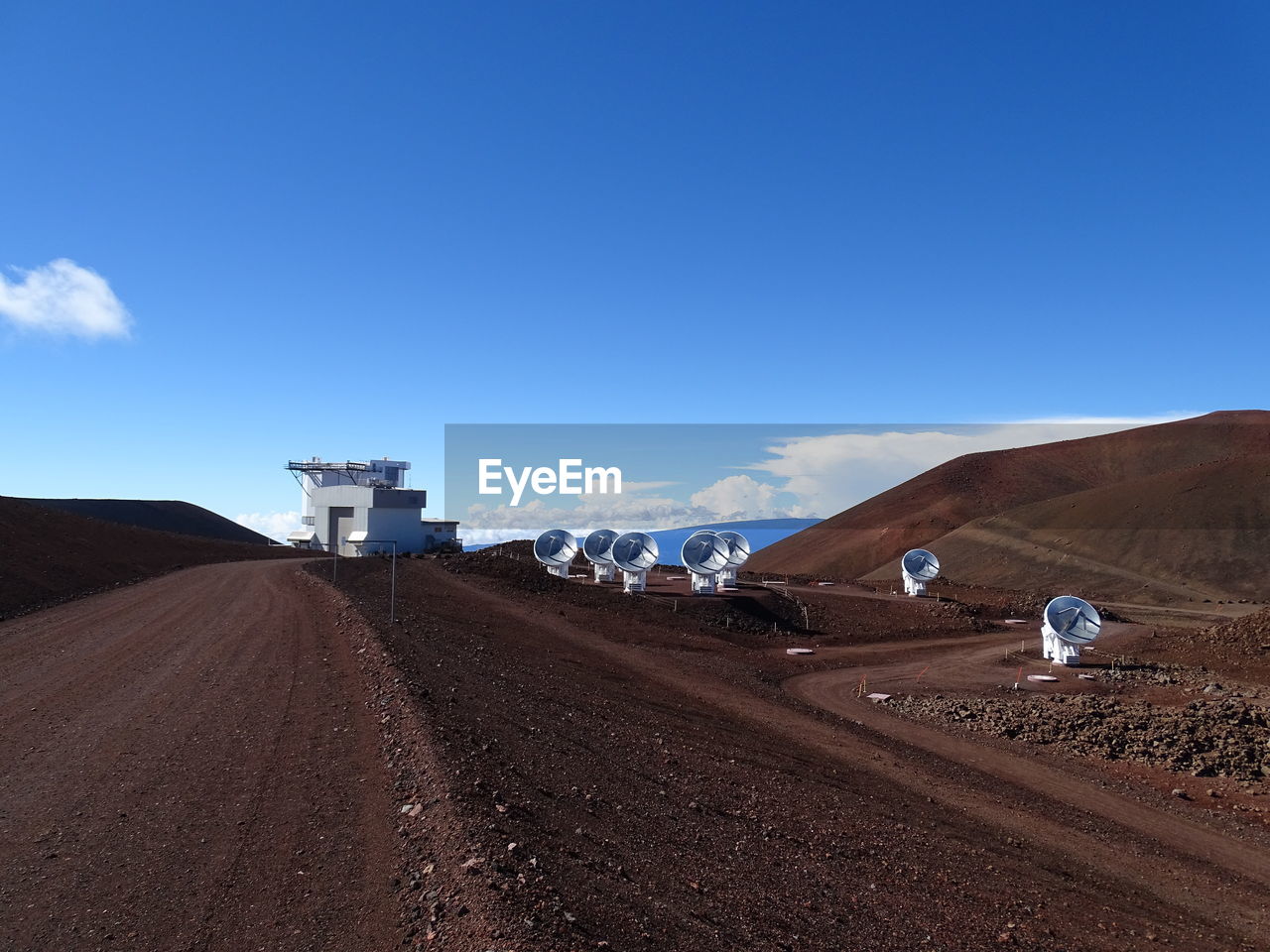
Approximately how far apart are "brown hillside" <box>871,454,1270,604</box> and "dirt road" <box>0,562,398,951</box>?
65636 millimetres

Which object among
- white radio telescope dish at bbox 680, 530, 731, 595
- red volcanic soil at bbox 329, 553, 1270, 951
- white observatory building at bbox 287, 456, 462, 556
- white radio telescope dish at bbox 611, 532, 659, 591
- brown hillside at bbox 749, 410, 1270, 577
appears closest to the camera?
red volcanic soil at bbox 329, 553, 1270, 951

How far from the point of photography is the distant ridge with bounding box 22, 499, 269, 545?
84.4 m

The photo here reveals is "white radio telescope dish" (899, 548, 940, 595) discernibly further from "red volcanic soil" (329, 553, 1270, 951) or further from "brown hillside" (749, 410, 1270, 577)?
"brown hillside" (749, 410, 1270, 577)

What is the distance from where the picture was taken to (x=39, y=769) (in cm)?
1145

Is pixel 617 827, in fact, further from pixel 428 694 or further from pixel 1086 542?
pixel 1086 542

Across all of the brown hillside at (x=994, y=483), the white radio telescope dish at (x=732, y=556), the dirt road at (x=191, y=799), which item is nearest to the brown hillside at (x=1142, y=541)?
the brown hillside at (x=994, y=483)

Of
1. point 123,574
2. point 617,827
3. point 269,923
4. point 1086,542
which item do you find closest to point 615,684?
point 617,827

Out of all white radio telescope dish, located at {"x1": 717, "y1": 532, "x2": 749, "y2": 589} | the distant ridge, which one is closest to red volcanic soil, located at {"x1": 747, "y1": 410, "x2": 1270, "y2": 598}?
white radio telescope dish, located at {"x1": 717, "y1": 532, "x2": 749, "y2": 589}

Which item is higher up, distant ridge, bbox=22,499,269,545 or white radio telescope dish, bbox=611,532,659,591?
A: distant ridge, bbox=22,499,269,545

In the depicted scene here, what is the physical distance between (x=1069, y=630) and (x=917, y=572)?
1770cm

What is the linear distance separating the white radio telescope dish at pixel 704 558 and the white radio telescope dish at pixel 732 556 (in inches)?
28.7

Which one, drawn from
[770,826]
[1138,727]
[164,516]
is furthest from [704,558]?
[164,516]

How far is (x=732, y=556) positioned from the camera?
51.2m

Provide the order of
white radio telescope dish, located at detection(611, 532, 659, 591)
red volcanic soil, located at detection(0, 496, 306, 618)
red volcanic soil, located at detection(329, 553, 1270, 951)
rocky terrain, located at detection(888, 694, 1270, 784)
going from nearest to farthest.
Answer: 1. red volcanic soil, located at detection(329, 553, 1270, 951)
2. rocky terrain, located at detection(888, 694, 1270, 784)
3. red volcanic soil, located at detection(0, 496, 306, 618)
4. white radio telescope dish, located at detection(611, 532, 659, 591)
